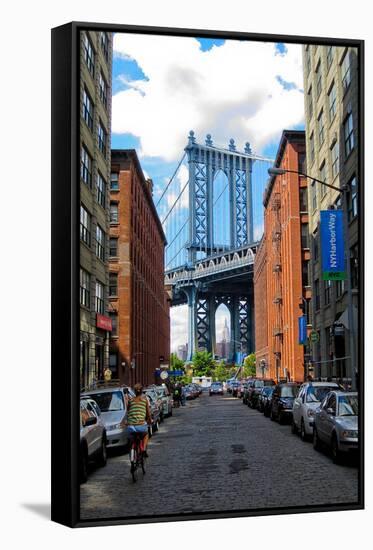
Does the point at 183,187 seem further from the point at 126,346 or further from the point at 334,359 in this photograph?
the point at 334,359

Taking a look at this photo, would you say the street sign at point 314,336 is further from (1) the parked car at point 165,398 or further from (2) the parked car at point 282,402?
(1) the parked car at point 165,398

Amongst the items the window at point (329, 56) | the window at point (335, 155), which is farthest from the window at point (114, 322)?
the window at point (329, 56)

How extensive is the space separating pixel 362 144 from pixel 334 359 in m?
4.12

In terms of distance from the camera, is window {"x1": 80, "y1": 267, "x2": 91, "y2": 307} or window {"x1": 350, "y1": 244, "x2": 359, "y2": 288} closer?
window {"x1": 80, "y1": 267, "x2": 91, "y2": 307}

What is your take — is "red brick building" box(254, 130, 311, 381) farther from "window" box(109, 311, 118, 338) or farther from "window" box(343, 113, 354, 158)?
"window" box(109, 311, 118, 338)

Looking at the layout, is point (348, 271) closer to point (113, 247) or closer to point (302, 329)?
point (302, 329)

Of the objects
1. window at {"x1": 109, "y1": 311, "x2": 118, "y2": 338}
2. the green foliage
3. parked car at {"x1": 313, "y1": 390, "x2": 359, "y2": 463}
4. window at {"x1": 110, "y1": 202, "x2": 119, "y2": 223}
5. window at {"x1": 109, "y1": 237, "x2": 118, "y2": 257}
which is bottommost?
parked car at {"x1": 313, "y1": 390, "x2": 359, "y2": 463}

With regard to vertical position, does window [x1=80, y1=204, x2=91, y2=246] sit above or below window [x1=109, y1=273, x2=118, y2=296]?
above

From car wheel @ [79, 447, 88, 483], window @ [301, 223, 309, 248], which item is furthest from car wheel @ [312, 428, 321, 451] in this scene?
car wheel @ [79, 447, 88, 483]

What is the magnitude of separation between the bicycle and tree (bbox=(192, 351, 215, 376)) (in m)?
1.71

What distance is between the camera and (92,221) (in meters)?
12.5

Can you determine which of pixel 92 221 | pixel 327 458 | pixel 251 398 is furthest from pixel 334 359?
pixel 92 221

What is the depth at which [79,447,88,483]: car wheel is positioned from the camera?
1204 centimetres

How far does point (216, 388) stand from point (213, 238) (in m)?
3.44
